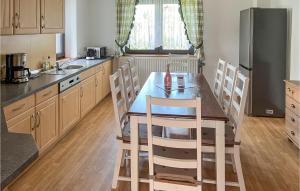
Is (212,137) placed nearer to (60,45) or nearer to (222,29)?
(60,45)

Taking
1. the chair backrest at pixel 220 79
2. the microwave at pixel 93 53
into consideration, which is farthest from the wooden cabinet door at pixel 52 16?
the chair backrest at pixel 220 79

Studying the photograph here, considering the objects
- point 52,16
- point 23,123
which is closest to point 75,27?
point 52,16

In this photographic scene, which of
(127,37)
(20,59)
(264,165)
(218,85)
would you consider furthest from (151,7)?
(264,165)

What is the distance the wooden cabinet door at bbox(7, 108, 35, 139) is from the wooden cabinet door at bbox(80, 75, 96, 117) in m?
1.61

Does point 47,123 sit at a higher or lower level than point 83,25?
lower

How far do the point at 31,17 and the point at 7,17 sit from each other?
48 cm

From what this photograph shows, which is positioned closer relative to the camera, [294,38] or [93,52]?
[294,38]

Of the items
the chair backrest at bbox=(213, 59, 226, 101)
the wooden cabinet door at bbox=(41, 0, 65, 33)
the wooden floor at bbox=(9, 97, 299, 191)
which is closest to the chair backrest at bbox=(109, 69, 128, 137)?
the wooden floor at bbox=(9, 97, 299, 191)

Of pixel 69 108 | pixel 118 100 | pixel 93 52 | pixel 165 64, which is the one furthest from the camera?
pixel 165 64

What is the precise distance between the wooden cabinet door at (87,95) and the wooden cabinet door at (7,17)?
67.8 inches

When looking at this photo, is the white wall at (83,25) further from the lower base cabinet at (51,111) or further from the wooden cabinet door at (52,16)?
the wooden cabinet door at (52,16)

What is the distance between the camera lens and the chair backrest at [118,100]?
9.07 feet

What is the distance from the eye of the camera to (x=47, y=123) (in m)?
3.49

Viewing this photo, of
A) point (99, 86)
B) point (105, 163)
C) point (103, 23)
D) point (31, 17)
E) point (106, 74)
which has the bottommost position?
point (105, 163)
